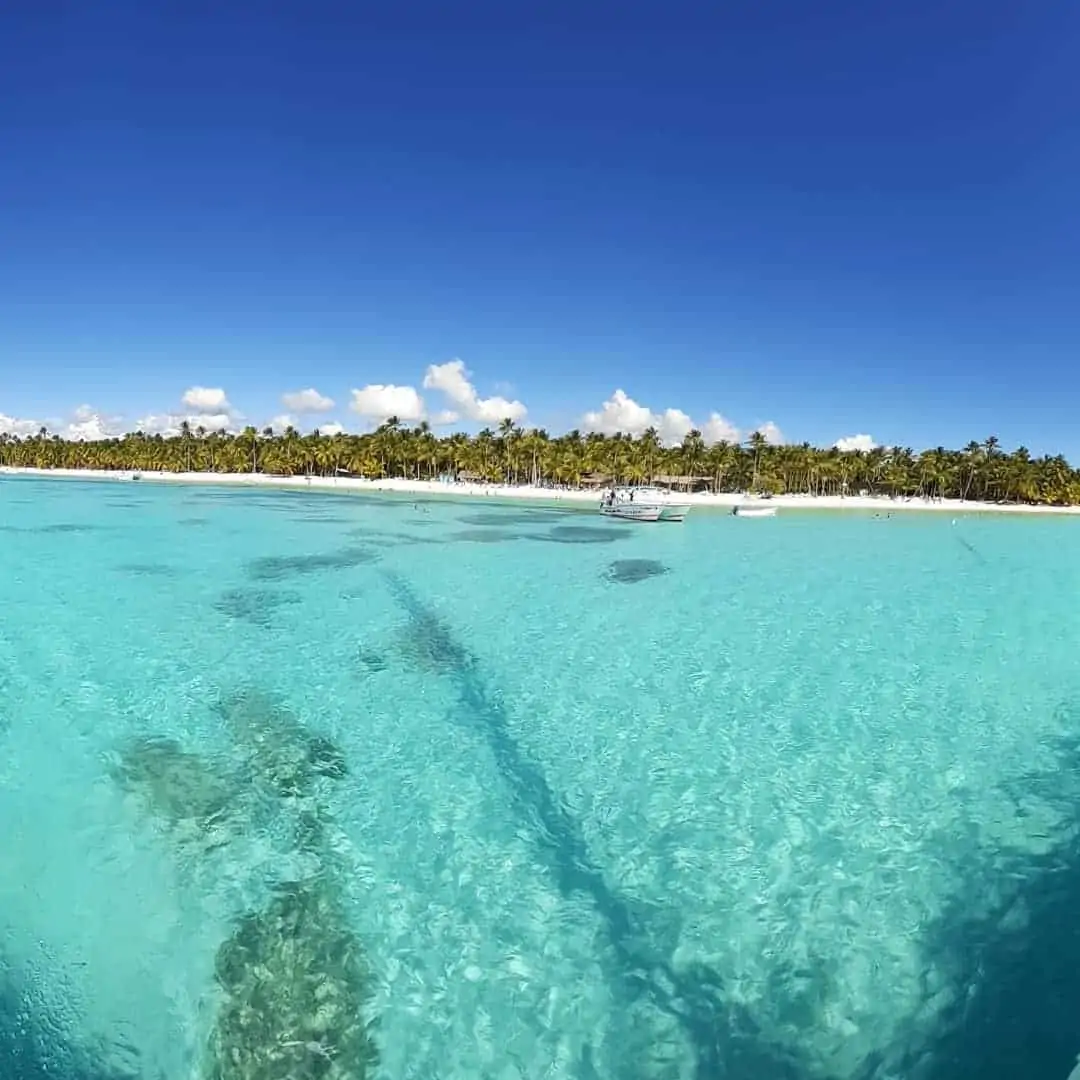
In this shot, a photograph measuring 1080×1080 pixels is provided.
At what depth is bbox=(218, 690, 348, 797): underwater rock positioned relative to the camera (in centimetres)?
1057

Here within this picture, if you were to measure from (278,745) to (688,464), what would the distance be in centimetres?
10367

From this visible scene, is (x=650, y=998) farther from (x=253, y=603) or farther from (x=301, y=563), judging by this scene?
(x=301, y=563)

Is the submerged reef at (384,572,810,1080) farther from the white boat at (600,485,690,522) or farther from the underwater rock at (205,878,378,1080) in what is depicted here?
the white boat at (600,485,690,522)

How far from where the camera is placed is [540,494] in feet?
320

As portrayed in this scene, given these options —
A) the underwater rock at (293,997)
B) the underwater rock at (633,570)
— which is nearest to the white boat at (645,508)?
the underwater rock at (633,570)

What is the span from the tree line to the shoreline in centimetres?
233

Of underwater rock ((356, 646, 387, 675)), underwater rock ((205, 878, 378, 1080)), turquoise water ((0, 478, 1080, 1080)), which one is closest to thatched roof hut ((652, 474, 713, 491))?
turquoise water ((0, 478, 1080, 1080))

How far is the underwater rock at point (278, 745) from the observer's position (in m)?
10.6

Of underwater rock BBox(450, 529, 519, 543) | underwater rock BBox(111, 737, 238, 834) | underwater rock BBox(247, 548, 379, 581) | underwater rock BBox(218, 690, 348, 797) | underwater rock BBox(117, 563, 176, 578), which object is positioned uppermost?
underwater rock BBox(450, 529, 519, 543)

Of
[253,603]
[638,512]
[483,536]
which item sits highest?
[638,512]

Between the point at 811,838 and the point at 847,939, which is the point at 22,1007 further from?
the point at 811,838

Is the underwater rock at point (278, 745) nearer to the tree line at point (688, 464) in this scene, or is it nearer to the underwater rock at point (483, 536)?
the underwater rock at point (483, 536)

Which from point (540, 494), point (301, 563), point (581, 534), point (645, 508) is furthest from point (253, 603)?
point (540, 494)

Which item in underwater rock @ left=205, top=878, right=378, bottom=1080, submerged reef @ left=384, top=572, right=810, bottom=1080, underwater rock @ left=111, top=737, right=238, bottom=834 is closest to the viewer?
underwater rock @ left=205, top=878, right=378, bottom=1080
